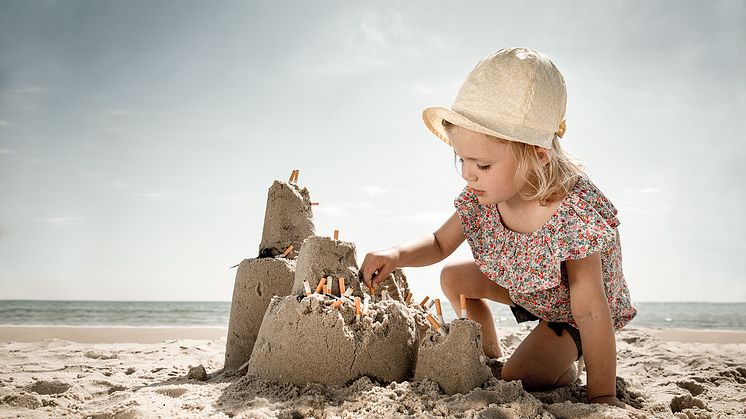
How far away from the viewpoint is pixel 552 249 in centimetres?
275

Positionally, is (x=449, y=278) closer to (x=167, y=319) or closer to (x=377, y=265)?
(x=377, y=265)

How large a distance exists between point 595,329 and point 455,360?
0.67 m

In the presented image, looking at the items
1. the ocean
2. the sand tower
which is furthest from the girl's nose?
the ocean

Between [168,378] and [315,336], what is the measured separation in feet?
4.69

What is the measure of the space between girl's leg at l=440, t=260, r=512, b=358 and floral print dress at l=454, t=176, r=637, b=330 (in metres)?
0.19

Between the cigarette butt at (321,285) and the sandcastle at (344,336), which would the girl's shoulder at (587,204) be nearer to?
the sandcastle at (344,336)

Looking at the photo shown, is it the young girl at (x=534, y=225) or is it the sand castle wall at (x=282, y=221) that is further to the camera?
the sand castle wall at (x=282, y=221)

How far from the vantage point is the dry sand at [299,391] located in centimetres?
225

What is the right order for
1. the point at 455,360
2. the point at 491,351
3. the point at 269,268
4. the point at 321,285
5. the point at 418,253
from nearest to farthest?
1. the point at 455,360
2. the point at 321,285
3. the point at 418,253
4. the point at 269,268
5. the point at 491,351

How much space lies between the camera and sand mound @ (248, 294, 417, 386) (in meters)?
2.53

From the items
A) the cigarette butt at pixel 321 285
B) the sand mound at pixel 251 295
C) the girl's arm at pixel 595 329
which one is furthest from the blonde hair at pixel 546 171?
the sand mound at pixel 251 295

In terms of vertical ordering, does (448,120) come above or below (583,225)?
above

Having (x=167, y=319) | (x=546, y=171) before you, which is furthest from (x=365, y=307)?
(x=167, y=319)

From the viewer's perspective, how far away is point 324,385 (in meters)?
2.51
